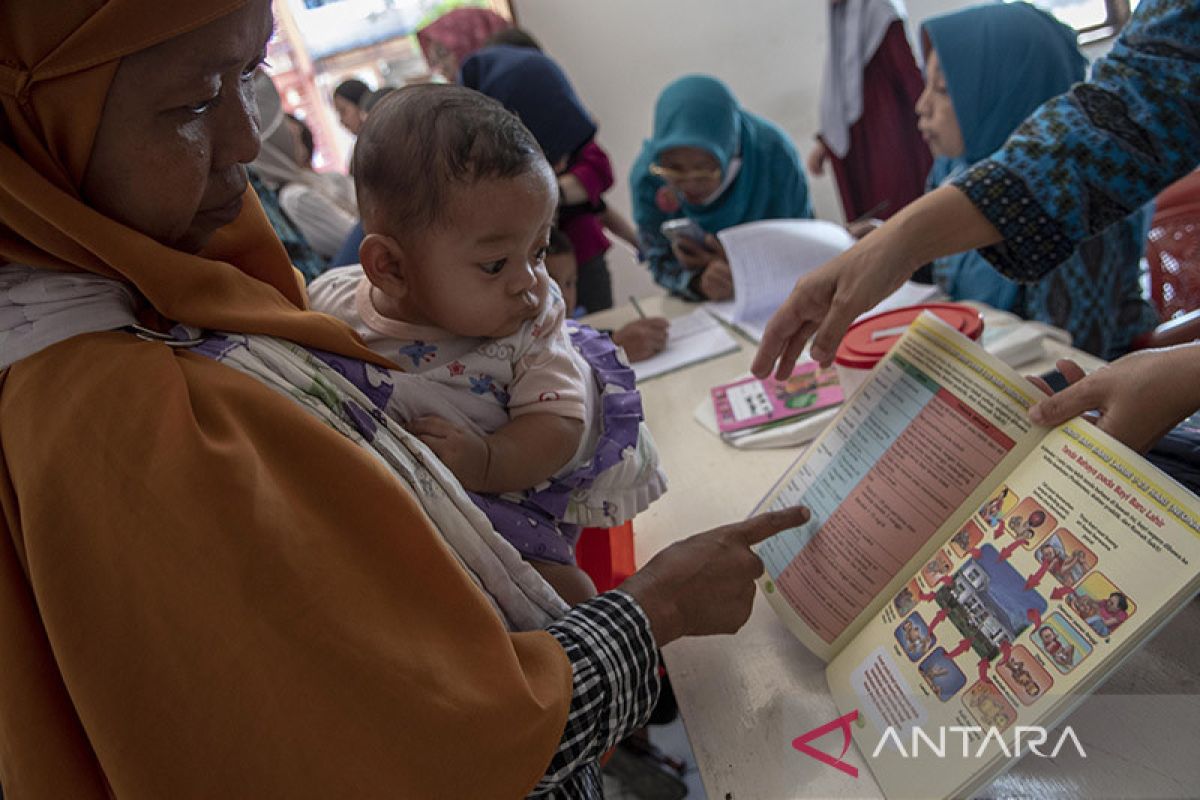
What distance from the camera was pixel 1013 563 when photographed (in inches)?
26.3

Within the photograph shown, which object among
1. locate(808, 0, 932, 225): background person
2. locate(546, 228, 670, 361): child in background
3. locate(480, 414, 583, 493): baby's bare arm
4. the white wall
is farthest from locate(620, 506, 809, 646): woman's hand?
the white wall

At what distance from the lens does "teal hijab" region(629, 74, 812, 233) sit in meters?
2.34

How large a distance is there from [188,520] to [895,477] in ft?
2.13

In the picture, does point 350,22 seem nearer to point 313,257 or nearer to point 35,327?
point 313,257

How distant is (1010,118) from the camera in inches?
75.3

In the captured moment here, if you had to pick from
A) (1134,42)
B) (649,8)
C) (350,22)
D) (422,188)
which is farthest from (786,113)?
(422,188)

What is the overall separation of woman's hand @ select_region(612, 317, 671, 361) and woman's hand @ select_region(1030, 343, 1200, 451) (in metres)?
1.18

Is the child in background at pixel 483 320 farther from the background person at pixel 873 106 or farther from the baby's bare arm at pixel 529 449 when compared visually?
the background person at pixel 873 106

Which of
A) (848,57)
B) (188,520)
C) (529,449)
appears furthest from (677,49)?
(188,520)

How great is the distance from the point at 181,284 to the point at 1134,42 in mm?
1180

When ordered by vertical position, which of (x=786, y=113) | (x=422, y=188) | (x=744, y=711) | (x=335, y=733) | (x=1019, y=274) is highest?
(x=422, y=188)

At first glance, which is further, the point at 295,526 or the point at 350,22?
the point at 350,22

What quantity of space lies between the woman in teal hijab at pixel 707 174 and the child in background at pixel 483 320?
4.44 ft

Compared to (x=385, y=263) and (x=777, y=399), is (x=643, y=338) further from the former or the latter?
(x=385, y=263)
